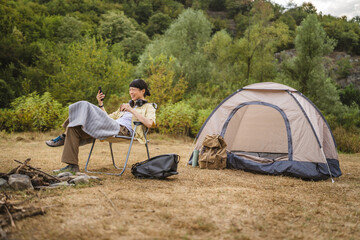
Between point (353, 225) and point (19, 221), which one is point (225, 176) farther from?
point (19, 221)

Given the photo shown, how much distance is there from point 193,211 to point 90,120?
6.29ft

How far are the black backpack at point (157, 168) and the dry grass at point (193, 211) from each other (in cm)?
11

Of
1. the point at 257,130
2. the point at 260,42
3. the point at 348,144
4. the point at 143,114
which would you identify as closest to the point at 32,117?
the point at 143,114

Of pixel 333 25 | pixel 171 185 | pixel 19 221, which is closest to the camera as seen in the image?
pixel 19 221

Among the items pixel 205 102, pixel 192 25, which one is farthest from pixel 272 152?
pixel 192 25

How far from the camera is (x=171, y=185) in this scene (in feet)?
11.5

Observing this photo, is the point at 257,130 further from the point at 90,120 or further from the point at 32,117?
the point at 32,117

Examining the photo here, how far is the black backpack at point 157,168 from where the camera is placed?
379cm

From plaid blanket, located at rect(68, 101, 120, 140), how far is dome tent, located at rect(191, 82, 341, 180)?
84.2 inches

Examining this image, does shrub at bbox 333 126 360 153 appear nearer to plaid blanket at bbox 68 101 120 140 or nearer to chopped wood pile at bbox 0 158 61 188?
→ plaid blanket at bbox 68 101 120 140

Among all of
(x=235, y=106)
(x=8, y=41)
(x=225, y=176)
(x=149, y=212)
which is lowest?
(x=225, y=176)

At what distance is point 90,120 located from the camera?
3.72 metres

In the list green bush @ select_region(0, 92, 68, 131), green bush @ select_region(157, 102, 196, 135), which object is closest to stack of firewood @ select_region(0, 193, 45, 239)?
green bush @ select_region(0, 92, 68, 131)

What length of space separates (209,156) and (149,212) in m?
2.79
